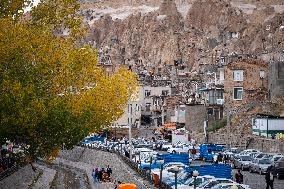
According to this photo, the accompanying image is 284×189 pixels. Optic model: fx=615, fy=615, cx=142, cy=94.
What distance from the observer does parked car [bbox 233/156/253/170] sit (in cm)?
4672

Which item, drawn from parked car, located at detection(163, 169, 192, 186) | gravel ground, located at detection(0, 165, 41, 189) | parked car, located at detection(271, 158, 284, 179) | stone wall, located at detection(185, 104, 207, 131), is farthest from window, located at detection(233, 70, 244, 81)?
parked car, located at detection(163, 169, 192, 186)

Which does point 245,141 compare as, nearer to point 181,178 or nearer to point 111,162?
point 111,162

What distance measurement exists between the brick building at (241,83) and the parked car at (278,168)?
38.3 metres

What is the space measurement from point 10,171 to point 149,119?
2728 inches

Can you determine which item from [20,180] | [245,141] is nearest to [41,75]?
[20,180]

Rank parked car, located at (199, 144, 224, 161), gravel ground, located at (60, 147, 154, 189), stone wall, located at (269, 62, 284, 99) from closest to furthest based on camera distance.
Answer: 1. gravel ground, located at (60, 147, 154, 189)
2. parked car, located at (199, 144, 224, 161)
3. stone wall, located at (269, 62, 284, 99)

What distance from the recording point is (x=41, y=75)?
95.1ft

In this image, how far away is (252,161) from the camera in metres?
45.7

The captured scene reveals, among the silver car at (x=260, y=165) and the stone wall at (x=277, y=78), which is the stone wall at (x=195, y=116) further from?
the silver car at (x=260, y=165)

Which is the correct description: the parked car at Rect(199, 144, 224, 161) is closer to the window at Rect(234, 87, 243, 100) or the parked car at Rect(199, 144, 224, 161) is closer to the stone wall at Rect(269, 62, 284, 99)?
the stone wall at Rect(269, 62, 284, 99)

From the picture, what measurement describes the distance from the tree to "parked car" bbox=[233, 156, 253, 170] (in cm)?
1665

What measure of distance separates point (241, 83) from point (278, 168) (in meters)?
39.8

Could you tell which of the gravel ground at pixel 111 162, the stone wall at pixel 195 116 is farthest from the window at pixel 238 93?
the gravel ground at pixel 111 162

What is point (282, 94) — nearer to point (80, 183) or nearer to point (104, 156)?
point (104, 156)
